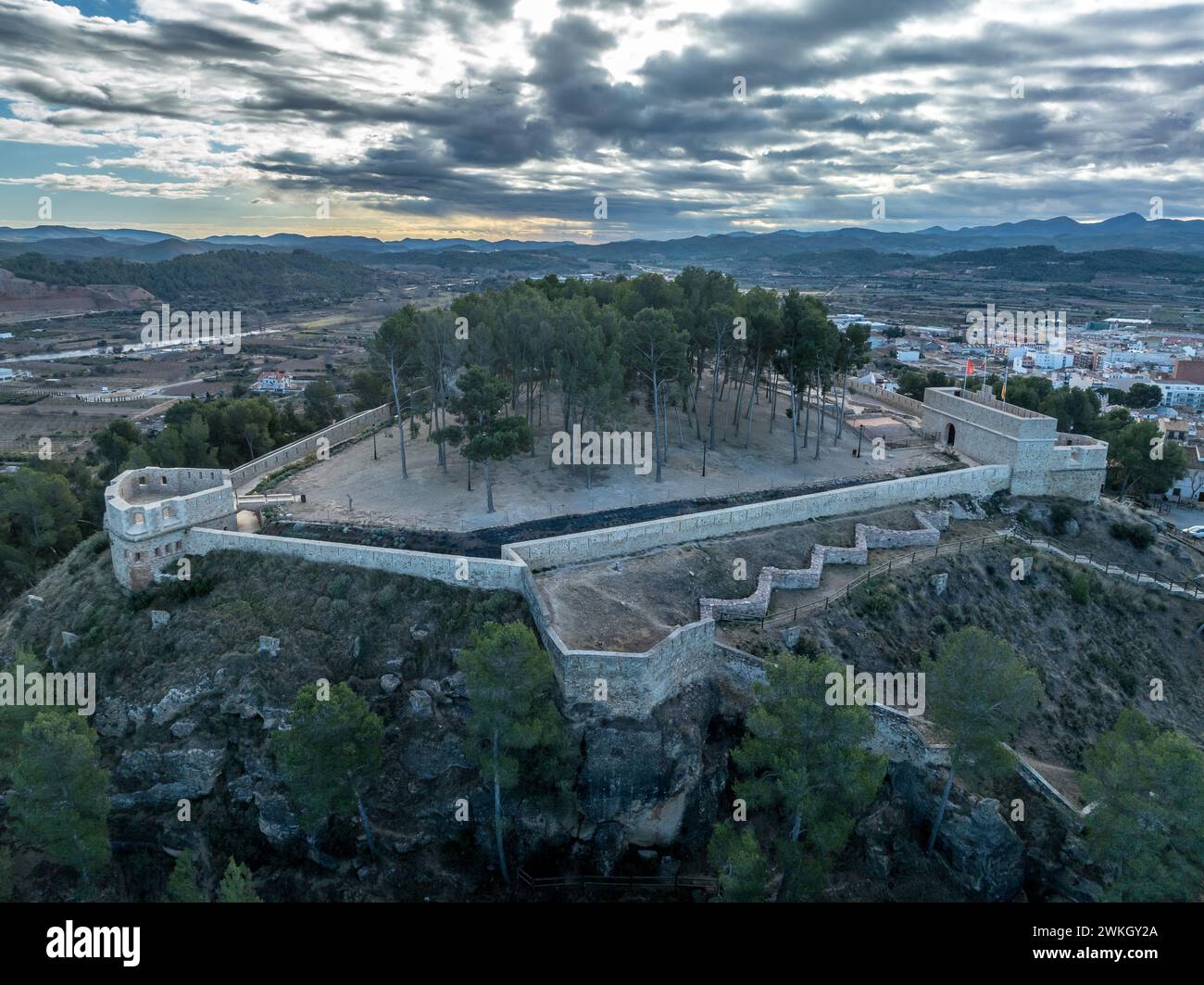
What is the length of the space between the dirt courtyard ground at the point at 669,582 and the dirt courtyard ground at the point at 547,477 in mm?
5538

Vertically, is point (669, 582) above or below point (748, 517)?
below

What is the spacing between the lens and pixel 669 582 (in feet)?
97.9

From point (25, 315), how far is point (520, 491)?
686 feet

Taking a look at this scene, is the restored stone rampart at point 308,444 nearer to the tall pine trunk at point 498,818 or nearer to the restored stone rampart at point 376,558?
the restored stone rampart at point 376,558

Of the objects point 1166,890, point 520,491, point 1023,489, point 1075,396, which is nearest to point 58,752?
point 520,491

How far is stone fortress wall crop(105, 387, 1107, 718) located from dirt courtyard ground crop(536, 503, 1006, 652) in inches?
24.2

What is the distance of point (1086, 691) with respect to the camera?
31.4 meters

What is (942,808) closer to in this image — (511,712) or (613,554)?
(511,712)

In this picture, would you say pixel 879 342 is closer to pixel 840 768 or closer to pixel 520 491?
pixel 520 491

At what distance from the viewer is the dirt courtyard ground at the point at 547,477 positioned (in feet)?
116

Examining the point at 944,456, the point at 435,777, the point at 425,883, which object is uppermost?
the point at 944,456

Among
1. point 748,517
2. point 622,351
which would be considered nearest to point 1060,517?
point 748,517

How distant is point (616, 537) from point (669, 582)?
2869mm

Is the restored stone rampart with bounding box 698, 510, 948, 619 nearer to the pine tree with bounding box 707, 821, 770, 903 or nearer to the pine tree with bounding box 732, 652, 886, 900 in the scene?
the pine tree with bounding box 732, 652, 886, 900
